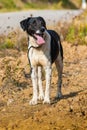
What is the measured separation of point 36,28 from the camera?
1048 cm

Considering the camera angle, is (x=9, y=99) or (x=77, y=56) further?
(x=77, y=56)

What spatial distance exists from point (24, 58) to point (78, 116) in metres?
4.46

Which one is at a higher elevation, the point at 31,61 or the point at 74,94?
the point at 31,61

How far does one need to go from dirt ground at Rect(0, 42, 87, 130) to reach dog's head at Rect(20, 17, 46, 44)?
1.24 m

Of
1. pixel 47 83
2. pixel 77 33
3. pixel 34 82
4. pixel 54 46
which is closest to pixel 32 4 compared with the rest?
pixel 77 33

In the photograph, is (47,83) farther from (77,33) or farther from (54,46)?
(77,33)

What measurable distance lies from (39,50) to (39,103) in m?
1.01

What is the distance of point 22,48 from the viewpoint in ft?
52.1

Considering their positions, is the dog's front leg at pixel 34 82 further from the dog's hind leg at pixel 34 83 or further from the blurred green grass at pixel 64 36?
the blurred green grass at pixel 64 36

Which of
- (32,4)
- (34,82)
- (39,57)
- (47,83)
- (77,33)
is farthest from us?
(32,4)

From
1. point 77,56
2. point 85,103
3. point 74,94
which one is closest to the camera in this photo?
point 85,103

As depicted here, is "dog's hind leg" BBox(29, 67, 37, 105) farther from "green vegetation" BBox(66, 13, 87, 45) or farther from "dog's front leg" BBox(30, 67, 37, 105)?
"green vegetation" BBox(66, 13, 87, 45)

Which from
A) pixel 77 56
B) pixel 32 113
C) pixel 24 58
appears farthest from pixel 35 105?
pixel 77 56

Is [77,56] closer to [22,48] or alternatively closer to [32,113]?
[22,48]
